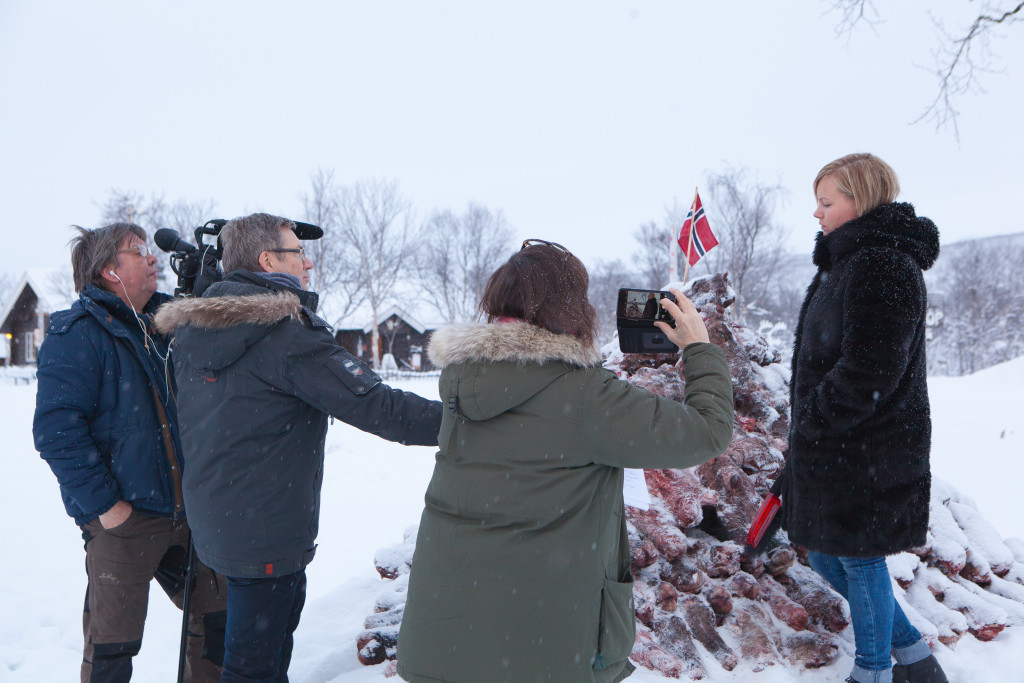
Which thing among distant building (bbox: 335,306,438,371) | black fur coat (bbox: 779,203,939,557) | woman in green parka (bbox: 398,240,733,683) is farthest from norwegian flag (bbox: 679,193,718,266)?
distant building (bbox: 335,306,438,371)

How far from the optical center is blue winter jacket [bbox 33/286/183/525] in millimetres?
2355

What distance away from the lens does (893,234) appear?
2.24m

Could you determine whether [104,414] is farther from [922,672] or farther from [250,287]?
[922,672]

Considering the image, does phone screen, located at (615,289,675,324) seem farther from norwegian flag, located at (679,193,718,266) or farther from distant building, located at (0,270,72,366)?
distant building, located at (0,270,72,366)

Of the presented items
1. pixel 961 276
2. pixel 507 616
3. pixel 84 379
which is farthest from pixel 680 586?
pixel 961 276

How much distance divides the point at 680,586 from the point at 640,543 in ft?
0.98

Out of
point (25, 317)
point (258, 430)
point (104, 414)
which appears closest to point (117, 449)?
point (104, 414)

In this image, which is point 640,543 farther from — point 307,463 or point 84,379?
point 84,379

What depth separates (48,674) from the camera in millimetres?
3301

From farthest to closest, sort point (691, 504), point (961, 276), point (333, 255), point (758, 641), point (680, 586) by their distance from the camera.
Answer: point (961, 276) < point (333, 255) < point (691, 504) < point (680, 586) < point (758, 641)

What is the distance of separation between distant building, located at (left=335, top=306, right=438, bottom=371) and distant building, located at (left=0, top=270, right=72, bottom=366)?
14531 mm

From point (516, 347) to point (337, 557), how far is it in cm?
462

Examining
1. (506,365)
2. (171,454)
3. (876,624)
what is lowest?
(876,624)

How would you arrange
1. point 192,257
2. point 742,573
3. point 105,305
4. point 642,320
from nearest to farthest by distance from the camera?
point 642,320, point 105,305, point 192,257, point 742,573
